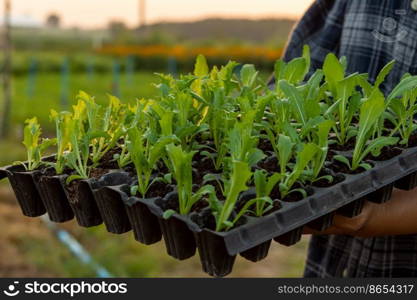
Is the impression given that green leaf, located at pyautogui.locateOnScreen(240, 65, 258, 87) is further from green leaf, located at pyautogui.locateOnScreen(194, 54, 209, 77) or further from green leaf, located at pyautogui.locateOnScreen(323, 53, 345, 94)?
green leaf, located at pyautogui.locateOnScreen(323, 53, 345, 94)

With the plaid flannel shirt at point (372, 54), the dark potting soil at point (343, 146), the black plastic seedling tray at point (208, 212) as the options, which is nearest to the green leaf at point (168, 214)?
the black plastic seedling tray at point (208, 212)

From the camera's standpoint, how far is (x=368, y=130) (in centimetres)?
130

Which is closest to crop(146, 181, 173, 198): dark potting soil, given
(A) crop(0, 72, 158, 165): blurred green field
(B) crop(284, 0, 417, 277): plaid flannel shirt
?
(B) crop(284, 0, 417, 277): plaid flannel shirt

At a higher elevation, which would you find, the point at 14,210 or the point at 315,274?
the point at 315,274

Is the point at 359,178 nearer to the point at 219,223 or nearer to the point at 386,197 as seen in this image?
the point at 386,197

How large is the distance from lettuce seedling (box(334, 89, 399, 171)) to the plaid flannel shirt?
44cm

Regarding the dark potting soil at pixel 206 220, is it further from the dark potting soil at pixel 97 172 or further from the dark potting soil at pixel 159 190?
the dark potting soil at pixel 97 172

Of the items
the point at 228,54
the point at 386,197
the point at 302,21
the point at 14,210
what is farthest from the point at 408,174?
the point at 228,54

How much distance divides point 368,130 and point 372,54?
508mm

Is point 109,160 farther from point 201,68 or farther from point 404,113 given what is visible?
point 404,113

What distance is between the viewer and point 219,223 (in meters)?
1.02

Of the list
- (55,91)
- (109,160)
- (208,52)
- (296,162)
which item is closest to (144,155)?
(109,160)

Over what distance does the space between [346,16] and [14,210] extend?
3.97 metres

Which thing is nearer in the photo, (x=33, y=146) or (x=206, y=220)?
(x=206, y=220)
